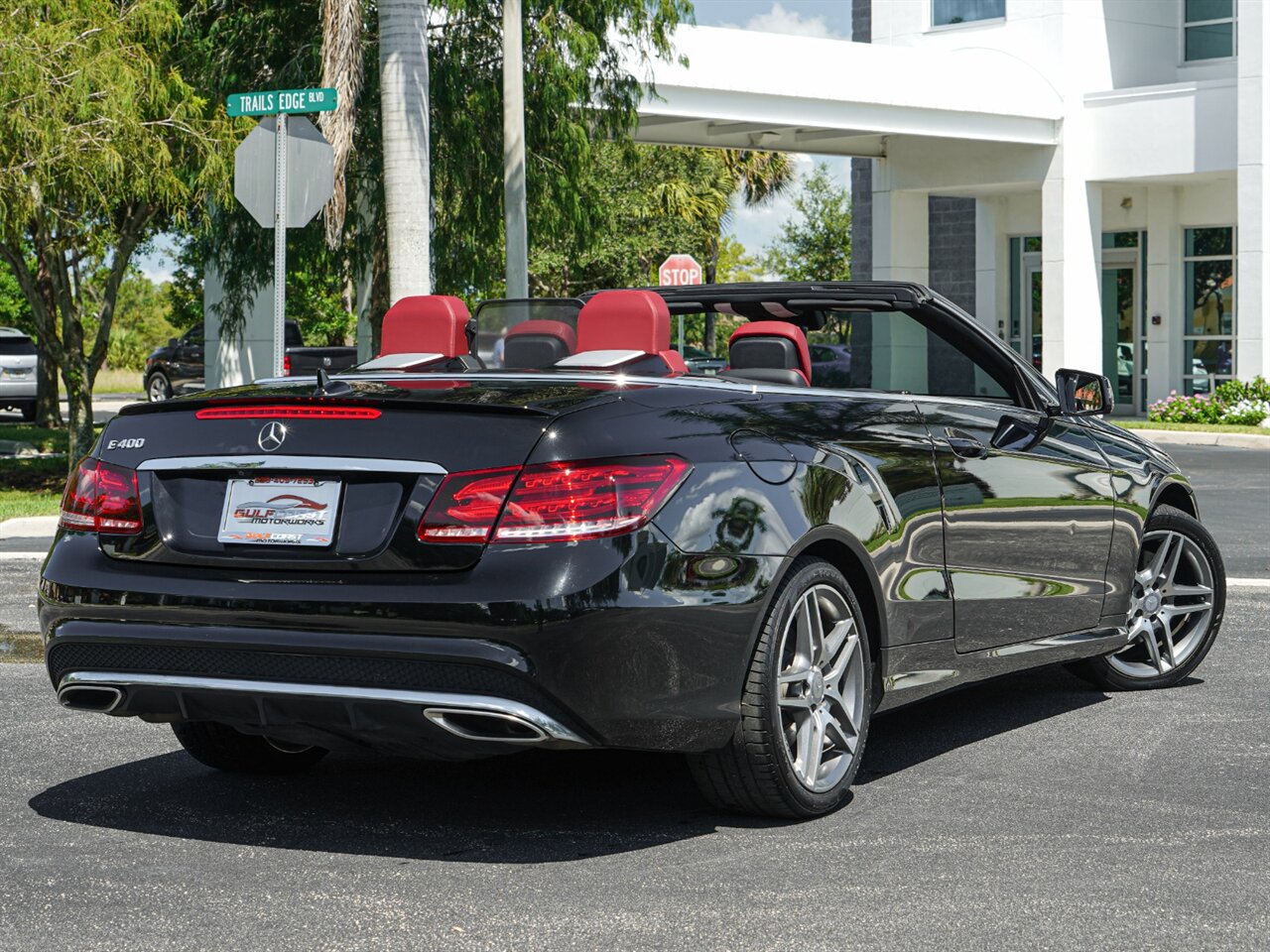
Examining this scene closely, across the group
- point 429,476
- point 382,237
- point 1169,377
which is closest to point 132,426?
point 429,476

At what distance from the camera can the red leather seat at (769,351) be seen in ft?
20.3

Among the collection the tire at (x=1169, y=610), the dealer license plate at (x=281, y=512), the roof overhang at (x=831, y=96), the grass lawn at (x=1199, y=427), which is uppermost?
the roof overhang at (x=831, y=96)

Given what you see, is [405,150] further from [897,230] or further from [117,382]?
[117,382]

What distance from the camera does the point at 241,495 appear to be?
496cm

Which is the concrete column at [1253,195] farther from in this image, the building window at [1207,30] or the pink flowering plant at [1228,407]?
the building window at [1207,30]

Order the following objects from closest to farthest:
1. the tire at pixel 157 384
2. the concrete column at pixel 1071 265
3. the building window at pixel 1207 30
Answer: the concrete column at pixel 1071 265, the building window at pixel 1207 30, the tire at pixel 157 384

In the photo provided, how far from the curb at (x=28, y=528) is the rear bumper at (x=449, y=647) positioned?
10517 millimetres

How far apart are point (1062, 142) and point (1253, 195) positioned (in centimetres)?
373

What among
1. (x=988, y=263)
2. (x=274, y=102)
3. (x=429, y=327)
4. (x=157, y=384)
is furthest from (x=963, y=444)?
(x=157, y=384)

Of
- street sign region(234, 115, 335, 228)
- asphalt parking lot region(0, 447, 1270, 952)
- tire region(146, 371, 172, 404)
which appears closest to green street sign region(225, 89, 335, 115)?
street sign region(234, 115, 335, 228)

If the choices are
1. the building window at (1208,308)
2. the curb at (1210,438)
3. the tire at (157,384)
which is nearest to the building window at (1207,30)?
the building window at (1208,308)

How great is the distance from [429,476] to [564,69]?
16.9 m

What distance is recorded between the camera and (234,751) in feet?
19.8

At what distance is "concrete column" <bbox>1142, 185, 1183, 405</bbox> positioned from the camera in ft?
109
